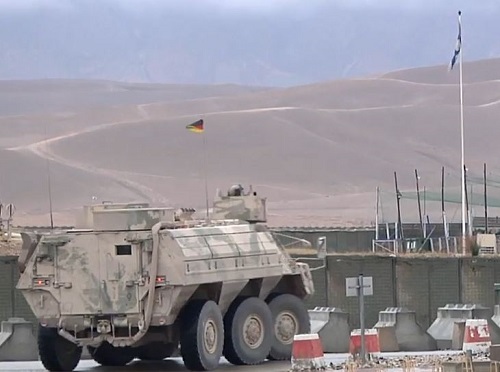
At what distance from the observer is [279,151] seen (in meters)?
110

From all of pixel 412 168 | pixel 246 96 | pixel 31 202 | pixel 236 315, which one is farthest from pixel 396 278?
pixel 246 96

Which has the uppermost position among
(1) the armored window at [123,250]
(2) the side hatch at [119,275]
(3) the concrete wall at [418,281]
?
(1) the armored window at [123,250]

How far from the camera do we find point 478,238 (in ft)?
136

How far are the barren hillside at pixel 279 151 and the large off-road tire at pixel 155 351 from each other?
148ft

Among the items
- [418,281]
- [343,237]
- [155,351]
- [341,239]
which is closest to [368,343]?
[155,351]

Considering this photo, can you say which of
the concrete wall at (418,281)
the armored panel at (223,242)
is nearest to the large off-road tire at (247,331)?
the armored panel at (223,242)

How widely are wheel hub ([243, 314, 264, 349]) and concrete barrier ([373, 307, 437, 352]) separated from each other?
3.52 m

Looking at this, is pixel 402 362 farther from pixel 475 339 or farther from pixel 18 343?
pixel 18 343

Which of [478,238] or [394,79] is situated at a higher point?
[394,79]

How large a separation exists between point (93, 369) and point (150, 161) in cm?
8458

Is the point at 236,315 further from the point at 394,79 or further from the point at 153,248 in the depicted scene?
the point at 394,79

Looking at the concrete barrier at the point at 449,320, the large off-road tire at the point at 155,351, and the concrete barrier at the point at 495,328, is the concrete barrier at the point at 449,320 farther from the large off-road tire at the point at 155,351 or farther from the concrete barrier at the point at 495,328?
the large off-road tire at the point at 155,351

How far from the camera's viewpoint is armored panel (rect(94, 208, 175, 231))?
22078mm

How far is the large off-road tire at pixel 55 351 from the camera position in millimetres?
22578
